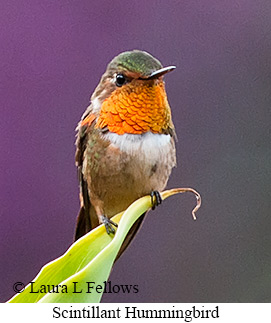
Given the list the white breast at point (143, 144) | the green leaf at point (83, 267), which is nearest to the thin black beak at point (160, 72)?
the white breast at point (143, 144)

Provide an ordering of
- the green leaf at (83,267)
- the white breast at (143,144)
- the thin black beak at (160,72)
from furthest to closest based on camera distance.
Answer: the white breast at (143,144) → the thin black beak at (160,72) → the green leaf at (83,267)

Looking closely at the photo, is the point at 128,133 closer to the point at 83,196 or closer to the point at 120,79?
the point at 120,79

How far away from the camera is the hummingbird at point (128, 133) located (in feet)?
3.28

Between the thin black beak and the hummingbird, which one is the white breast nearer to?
the hummingbird

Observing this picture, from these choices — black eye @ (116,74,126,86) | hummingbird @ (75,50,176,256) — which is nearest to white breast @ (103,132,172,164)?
hummingbird @ (75,50,176,256)

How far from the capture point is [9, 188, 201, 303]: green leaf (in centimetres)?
60

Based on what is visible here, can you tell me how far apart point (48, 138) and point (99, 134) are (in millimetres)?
105

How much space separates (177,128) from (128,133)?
0.12 m

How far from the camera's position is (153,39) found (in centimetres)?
112

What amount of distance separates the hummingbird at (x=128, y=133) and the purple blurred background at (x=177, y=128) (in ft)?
0.19

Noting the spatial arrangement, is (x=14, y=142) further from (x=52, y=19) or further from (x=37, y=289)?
(x=37, y=289)

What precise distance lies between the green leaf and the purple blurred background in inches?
14.7

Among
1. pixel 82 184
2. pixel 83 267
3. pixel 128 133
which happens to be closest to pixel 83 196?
pixel 82 184

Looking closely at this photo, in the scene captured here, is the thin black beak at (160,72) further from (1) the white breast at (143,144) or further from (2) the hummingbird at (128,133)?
(1) the white breast at (143,144)
